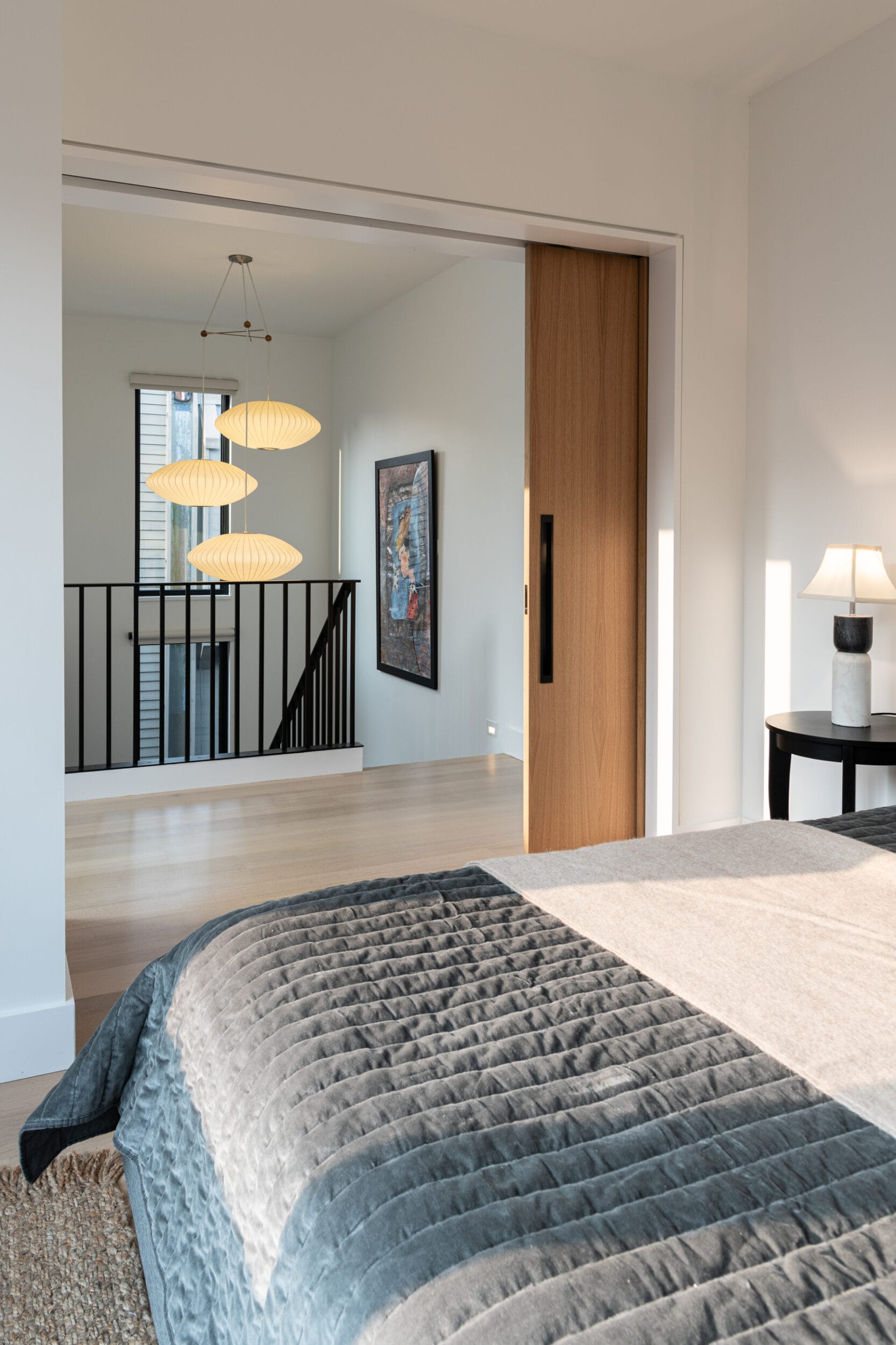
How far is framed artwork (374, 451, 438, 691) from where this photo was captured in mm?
6488

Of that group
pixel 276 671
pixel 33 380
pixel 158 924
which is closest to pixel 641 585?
pixel 158 924

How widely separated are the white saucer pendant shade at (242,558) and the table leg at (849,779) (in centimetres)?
327

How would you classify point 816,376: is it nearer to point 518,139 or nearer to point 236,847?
point 518,139

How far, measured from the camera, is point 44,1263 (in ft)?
5.45

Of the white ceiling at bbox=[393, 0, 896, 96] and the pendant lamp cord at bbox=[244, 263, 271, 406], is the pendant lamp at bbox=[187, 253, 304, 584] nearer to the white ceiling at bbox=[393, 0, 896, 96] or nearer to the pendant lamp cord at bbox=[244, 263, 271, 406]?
the pendant lamp cord at bbox=[244, 263, 271, 406]

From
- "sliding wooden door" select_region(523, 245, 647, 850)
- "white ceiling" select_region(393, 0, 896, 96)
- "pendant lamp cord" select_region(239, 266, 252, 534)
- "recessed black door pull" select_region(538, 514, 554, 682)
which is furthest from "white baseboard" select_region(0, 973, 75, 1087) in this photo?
"pendant lamp cord" select_region(239, 266, 252, 534)

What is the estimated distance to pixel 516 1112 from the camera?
99cm

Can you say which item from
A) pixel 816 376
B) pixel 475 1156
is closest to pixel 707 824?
pixel 816 376

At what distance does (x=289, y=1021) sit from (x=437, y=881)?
20.1 inches

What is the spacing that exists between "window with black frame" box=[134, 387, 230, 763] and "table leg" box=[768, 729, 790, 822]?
5.19 m

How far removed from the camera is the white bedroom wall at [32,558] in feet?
7.04

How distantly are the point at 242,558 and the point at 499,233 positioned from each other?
8.37 feet

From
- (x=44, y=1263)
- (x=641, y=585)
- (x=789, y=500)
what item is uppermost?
(x=789, y=500)

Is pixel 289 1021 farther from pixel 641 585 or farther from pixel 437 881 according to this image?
pixel 641 585
